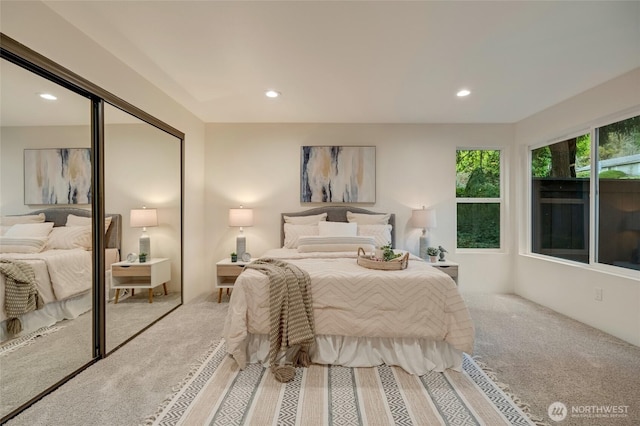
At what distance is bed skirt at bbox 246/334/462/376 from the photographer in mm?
2021

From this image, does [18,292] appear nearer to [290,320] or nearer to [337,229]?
[290,320]

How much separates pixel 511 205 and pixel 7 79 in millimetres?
5168

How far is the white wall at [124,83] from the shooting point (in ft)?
5.44

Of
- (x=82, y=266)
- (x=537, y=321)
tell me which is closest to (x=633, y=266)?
(x=537, y=321)

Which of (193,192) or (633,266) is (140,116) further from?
(633,266)

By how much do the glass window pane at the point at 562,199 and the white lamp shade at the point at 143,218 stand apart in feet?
15.1

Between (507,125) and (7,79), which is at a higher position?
(507,125)

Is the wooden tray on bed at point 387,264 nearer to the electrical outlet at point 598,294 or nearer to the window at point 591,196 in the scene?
the electrical outlet at point 598,294

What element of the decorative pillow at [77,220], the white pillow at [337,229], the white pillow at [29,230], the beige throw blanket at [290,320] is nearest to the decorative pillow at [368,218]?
the white pillow at [337,229]

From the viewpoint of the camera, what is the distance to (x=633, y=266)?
255 cm

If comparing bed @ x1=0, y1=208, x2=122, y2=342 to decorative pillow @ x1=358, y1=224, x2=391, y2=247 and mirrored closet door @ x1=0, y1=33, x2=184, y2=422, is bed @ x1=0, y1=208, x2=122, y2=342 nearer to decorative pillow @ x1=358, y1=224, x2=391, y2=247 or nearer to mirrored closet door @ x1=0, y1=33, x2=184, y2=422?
mirrored closet door @ x1=0, y1=33, x2=184, y2=422

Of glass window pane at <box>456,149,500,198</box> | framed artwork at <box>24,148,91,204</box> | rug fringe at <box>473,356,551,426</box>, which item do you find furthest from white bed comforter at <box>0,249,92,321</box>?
glass window pane at <box>456,149,500,198</box>

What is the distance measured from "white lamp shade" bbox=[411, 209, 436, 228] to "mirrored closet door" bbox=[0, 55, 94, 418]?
11.4 ft

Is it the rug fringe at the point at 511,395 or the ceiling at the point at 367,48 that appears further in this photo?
the ceiling at the point at 367,48
